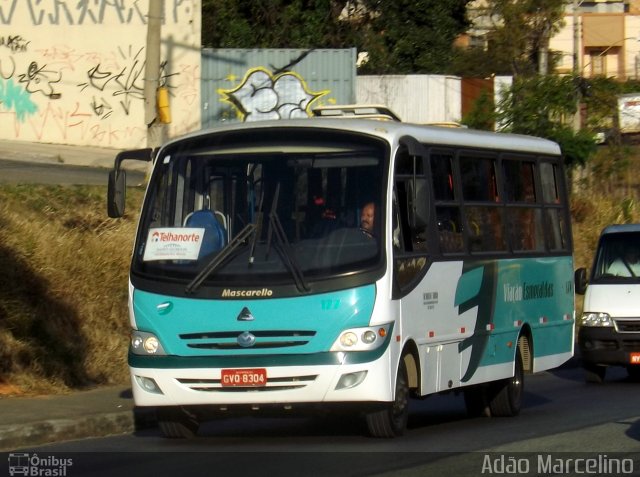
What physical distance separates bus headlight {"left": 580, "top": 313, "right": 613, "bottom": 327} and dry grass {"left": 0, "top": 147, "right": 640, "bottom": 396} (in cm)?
579

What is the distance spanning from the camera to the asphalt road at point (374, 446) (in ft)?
29.0

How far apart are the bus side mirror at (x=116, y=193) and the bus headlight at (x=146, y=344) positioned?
111 cm

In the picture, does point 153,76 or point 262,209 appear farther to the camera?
point 153,76

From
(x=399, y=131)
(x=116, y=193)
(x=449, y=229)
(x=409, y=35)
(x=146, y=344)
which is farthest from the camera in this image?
(x=409, y=35)

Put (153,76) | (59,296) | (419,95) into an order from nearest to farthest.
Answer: (59,296)
(153,76)
(419,95)

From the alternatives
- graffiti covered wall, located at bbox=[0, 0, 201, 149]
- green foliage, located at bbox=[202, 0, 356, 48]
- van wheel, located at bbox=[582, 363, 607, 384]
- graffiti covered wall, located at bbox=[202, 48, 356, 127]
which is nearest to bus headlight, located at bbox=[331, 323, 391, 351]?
van wheel, located at bbox=[582, 363, 607, 384]

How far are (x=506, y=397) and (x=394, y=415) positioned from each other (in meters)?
2.95

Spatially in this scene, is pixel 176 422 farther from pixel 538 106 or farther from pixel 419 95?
pixel 419 95

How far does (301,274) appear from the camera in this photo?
965cm

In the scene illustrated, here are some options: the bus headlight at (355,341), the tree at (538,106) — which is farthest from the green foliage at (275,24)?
the bus headlight at (355,341)

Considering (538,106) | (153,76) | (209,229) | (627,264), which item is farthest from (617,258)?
(538,106)

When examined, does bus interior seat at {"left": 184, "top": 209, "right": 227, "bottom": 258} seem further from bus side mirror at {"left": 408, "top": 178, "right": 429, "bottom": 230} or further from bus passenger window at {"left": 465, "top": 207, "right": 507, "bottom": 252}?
bus passenger window at {"left": 465, "top": 207, "right": 507, "bottom": 252}

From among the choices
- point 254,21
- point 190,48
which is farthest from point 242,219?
point 254,21

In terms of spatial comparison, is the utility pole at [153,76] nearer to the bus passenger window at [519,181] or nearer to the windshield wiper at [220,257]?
the bus passenger window at [519,181]
